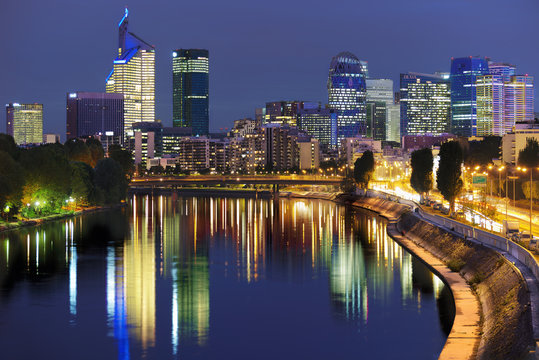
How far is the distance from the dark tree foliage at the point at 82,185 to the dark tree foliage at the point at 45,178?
584 cm

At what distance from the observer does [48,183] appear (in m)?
102

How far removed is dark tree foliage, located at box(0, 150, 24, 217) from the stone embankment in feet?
138

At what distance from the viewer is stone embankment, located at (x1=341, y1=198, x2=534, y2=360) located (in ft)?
104

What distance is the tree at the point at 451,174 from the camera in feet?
285

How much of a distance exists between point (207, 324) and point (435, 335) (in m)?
11.5

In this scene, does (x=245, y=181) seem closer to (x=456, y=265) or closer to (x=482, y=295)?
(x=456, y=265)

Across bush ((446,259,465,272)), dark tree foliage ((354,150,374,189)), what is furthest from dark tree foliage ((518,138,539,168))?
bush ((446,259,465,272))

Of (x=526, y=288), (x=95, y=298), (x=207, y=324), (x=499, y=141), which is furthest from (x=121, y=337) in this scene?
(x=499, y=141)

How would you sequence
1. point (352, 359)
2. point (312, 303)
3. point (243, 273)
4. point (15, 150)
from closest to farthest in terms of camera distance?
point (352, 359), point (312, 303), point (243, 273), point (15, 150)

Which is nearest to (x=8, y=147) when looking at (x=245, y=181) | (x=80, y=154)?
(x=80, y=154)

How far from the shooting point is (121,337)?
38.3 meters

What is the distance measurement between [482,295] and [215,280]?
751 inches

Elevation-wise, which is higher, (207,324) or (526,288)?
(526,288)

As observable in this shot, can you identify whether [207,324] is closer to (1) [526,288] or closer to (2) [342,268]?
(1) [526,288]
